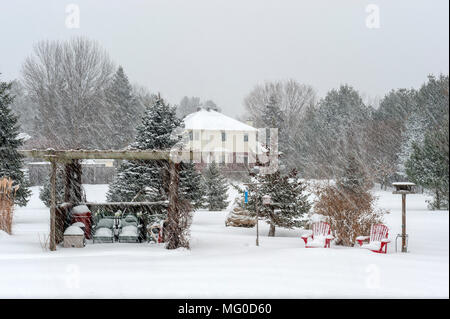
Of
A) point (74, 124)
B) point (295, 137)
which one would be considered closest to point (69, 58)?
point (74, 124)

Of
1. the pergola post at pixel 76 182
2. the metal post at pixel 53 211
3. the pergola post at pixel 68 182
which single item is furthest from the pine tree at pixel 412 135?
the metal post at pixel 53 211

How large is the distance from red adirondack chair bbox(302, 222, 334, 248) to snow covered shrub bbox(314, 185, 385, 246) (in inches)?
40.8

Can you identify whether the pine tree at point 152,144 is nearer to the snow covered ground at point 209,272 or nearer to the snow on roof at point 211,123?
the snow covered ground at point 209,272

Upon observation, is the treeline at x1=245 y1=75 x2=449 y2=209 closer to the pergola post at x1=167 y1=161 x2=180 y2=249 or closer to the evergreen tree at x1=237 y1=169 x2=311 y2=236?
the evergreen tree at x1=237 y1=169 x2=311 y2=236

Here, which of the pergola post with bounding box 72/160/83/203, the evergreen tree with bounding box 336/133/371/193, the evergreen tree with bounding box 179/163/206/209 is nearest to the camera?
the pergola post with bounding box 72/160/83/203

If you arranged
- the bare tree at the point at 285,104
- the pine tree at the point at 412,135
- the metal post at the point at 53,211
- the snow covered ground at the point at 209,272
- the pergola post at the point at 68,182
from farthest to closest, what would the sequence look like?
the bare tree at the point at 285,104 < the pine tree at the point at 412,135 < the pergola post at the point at 68,182 < the metal post at the point at 53,211 < the snow covered ground at the point at 209,272

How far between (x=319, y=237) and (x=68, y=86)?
32.2 meters

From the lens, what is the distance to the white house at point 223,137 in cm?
3816

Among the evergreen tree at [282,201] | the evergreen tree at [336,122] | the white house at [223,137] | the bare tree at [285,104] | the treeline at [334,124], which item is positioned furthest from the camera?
the bare tree at [285,104]

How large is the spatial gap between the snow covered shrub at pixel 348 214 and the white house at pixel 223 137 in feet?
80.0

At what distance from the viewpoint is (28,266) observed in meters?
8.06

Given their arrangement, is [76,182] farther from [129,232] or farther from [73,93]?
[73,93]

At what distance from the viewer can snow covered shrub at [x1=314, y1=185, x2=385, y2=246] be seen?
12727 millimetres

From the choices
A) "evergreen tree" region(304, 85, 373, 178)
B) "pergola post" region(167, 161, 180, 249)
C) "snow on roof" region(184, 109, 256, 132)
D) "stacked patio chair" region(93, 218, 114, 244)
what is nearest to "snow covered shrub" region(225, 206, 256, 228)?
"stacked patio chair" region(93, 218, 114, 244)
